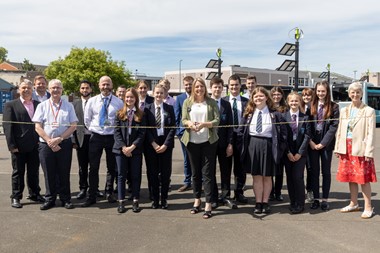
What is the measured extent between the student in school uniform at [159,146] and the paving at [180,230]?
318 millimetres

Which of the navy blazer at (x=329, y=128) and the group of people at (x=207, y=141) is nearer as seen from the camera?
the group of people at (x=207, y=141)

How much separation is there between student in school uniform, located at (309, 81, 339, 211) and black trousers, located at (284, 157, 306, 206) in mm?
294

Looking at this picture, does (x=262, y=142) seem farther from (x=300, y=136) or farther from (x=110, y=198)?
(x=110, y=198)

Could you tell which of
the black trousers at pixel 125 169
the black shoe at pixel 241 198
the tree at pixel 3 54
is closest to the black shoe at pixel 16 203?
the black trousers at pixel 125 169

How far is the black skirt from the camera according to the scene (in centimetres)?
514

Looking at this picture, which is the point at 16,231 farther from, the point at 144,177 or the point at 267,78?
the point at 267,78

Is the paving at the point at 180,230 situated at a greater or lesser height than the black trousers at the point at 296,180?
lesser

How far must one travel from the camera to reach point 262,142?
5172 millimetres

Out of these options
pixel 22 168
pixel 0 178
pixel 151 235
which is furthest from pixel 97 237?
pixel 0 178

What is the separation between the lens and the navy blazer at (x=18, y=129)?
18.4 feet

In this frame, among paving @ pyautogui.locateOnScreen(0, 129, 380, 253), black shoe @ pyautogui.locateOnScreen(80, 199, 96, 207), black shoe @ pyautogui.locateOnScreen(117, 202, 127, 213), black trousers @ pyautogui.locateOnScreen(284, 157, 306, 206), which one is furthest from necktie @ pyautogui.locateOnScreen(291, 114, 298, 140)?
black shoe @ pyautogui.locateOnScreen(80, 199, 96, 207)

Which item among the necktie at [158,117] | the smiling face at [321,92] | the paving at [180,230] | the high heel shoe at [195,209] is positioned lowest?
the paving at [180,230]

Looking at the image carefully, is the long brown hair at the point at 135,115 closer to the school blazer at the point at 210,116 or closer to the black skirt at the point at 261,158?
the school blazer at the point at 210,116

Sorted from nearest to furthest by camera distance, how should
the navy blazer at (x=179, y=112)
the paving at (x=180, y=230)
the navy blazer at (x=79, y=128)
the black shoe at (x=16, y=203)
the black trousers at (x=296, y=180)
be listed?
1. the paving at (x=180, y=230)
2. the black trousers at (x=296, y=180)
3. the black shoe at (x=16, y=203)
4. the navy blazer at (x=79, y=128)
5. the navy blazer at (x=179, y=112)
